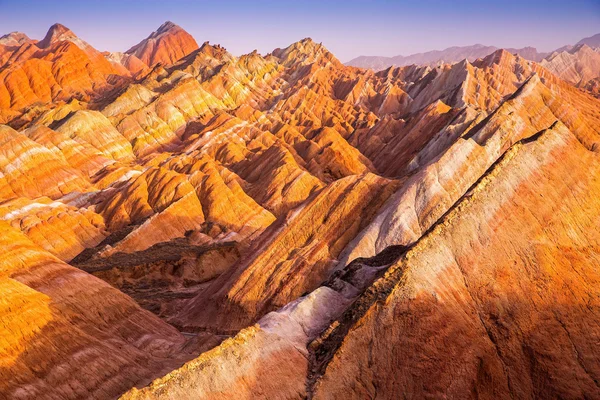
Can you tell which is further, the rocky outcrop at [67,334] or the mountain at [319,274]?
the rocky outcrop at [67,334]

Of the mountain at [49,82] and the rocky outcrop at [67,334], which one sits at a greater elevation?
the mountain at [49,82]

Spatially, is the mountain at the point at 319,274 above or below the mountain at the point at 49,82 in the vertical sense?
below

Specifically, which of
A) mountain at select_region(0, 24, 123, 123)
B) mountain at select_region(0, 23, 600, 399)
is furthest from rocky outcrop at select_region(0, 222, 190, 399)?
mountain at select_region(0, 24, 123, 123)

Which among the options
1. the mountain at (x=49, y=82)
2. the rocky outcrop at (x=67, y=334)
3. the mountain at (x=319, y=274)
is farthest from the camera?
the mountain at (x=49, y=82)

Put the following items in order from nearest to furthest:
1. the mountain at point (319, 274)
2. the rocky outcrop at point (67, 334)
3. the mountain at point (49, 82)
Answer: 1. the mountain at point (319, 274)
2. the rocky outcrop at point (67, 334)
3. the mountain at point (49, 82)

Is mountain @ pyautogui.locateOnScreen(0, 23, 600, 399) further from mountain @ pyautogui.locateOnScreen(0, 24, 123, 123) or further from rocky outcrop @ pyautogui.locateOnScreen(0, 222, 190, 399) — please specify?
mountain @ pyautogui.locateOnScreen(0, 24, 123, 123)

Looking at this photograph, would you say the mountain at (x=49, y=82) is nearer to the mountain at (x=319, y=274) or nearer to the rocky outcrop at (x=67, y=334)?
the mountain at (x=319, y=274)

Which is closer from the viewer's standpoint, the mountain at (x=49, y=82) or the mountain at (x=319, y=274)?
the mountain at (x=319, y=274)

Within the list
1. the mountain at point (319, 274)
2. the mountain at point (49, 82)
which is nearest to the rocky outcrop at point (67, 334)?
the mountain at point (319, 274)

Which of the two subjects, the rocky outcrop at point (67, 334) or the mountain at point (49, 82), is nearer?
the rocky outcrop at point (67, 334)

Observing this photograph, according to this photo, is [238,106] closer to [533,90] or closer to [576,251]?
[533,90]
